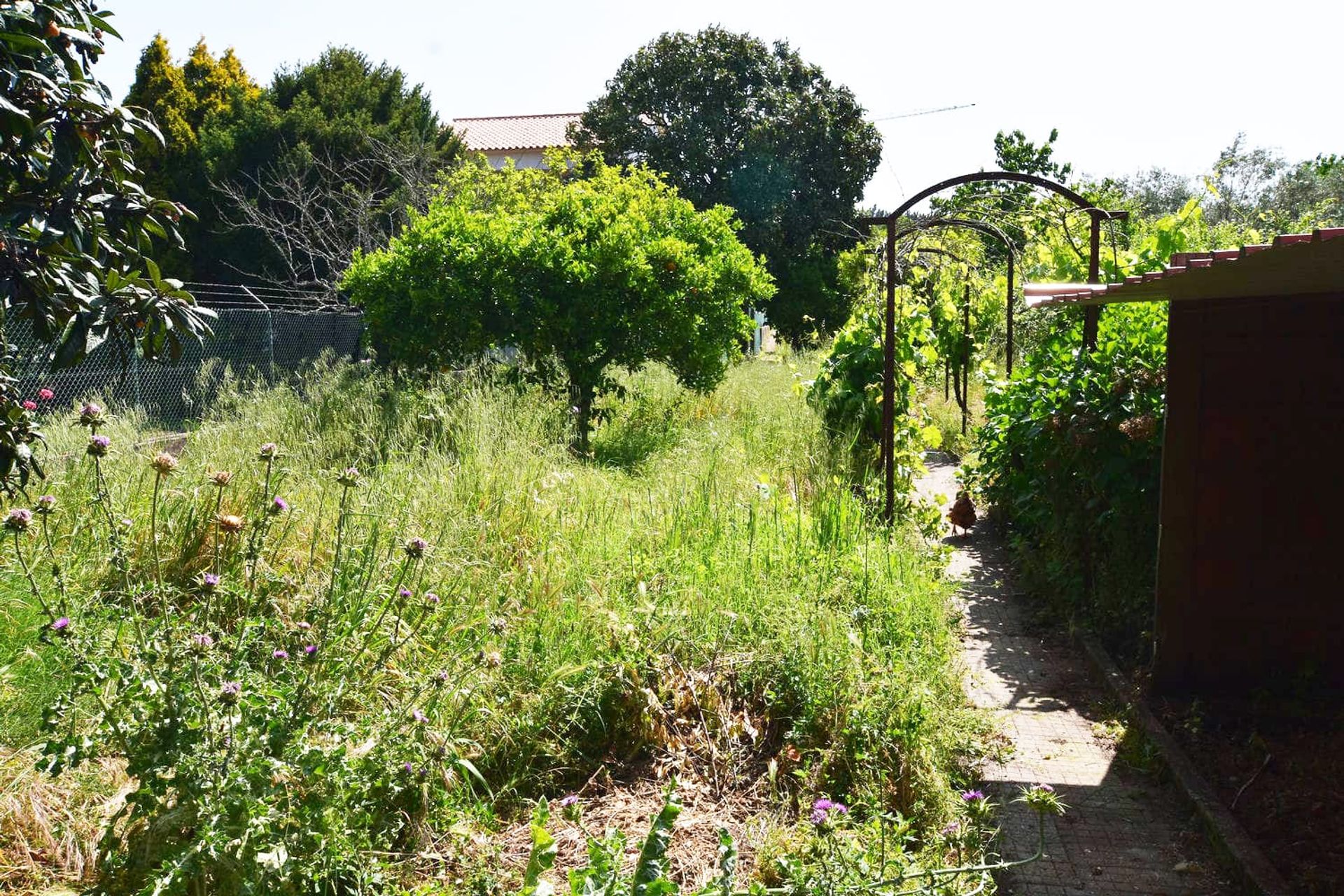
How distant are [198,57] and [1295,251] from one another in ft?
90.6

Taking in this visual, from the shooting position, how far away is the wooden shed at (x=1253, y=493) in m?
4.73

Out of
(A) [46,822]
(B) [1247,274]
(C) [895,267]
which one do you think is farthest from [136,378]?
(B) [1247,274]

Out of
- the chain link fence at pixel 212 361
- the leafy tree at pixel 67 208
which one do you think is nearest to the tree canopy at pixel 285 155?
the chain link fence at pixel 212 361

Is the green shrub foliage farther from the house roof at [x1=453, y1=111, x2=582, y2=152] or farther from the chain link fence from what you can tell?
the house roof at [x1=453, y1=111, x2=582, y2=152]

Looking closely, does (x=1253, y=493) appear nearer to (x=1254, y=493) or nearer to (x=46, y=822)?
(x=1254, y=493)

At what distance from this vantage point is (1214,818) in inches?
146

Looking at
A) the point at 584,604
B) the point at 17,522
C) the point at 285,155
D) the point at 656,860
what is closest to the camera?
the point at 656,860

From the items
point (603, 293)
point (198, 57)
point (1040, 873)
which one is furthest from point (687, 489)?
point (198, 57)

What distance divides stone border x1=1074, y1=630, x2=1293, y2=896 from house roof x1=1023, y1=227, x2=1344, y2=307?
195 centimetres

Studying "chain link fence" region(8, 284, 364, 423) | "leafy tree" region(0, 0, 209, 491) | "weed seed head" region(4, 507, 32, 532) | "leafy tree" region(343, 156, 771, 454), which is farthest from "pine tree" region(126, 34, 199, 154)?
"weed seed head" region(4, 507, 32, 532)

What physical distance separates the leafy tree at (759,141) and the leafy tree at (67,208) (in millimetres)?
26887

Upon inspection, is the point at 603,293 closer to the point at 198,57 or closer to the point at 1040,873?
the point at 1040,873

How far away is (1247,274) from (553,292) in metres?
8.00

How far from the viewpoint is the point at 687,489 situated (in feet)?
20.3
